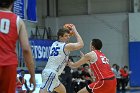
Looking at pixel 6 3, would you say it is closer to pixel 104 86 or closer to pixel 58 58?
pixel 58 58

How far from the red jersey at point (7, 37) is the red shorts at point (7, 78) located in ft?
0.17

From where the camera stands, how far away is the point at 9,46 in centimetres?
407

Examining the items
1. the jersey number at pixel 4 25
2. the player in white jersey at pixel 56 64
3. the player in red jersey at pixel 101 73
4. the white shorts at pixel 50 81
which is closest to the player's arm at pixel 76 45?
the player in white jersey at pixel 56 64

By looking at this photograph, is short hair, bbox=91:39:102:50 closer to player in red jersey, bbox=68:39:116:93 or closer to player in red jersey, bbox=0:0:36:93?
player in red jersey, bbox=68:39:116:93

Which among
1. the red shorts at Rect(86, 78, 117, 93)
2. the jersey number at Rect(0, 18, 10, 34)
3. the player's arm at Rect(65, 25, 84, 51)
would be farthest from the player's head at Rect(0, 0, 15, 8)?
the red shorts at Rect(86, 78, 117, 93)

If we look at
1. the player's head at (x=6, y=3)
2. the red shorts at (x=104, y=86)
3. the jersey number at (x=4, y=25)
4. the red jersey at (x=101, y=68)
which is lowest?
the red shorts at (x=104, y=86)

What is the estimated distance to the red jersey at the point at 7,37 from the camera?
13.2ft

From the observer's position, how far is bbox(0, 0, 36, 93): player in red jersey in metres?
4.02

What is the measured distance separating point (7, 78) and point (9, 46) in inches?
13.2

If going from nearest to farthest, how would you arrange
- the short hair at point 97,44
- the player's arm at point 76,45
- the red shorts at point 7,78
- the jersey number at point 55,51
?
the red shorts at point 7,78, the player's arm at point 76,45, the jersey number at point 55,51, the short hair at point 97,44

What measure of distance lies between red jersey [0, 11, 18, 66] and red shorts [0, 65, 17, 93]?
0.17ft

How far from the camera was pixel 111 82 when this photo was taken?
7336 millimetres

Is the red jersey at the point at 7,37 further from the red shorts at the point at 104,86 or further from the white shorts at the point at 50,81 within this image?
the red shorts at the point at 104,86

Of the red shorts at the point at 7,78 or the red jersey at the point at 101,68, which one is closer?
the red shorts at the point at 7,78
